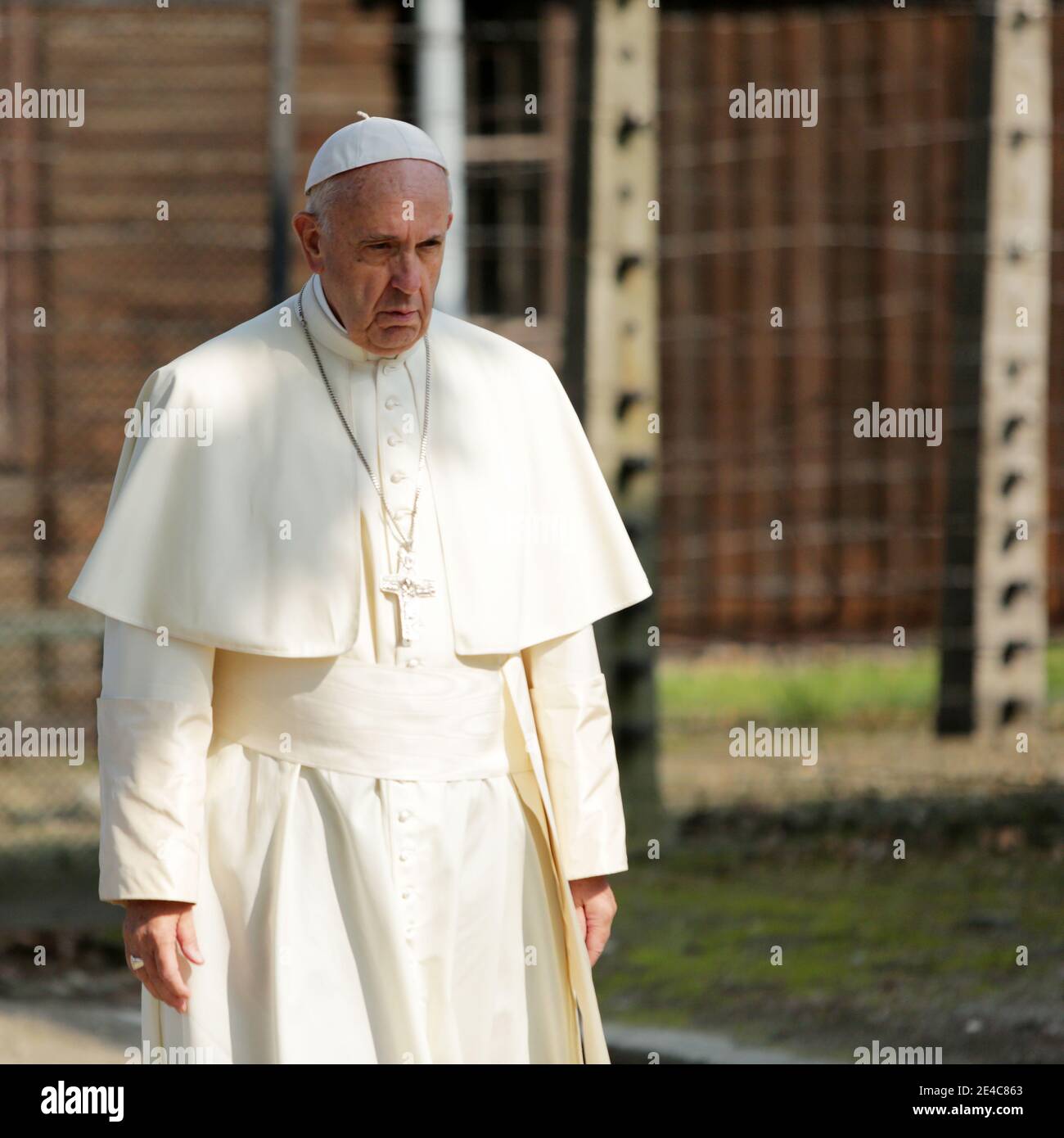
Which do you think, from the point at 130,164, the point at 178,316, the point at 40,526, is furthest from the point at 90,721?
the point at 130,164

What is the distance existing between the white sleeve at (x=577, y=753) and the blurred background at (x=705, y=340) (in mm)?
3125

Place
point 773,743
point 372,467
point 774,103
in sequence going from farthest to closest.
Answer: point 774,103 < point 773,743 < point 372,467

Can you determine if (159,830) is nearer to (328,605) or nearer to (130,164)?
(328,605)

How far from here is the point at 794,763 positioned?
8242 mm

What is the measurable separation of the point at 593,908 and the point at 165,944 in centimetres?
79

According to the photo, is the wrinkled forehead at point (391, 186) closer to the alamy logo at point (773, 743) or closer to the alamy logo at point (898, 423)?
the alamy logo at point (773, 743)

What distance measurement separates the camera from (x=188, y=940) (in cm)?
305

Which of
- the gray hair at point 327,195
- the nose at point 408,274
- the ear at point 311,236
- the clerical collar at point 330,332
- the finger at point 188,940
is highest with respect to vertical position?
the gray hair at point 327,195

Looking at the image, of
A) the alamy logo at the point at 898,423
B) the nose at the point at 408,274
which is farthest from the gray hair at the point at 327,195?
the alamy logo at the point at 898,423

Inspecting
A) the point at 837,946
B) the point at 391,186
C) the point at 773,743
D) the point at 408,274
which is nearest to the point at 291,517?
the point at 408,274

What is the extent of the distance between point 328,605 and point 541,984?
766 millimetres

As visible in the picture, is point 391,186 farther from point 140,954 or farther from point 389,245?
point 140,954

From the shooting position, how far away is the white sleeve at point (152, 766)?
3020 mm
